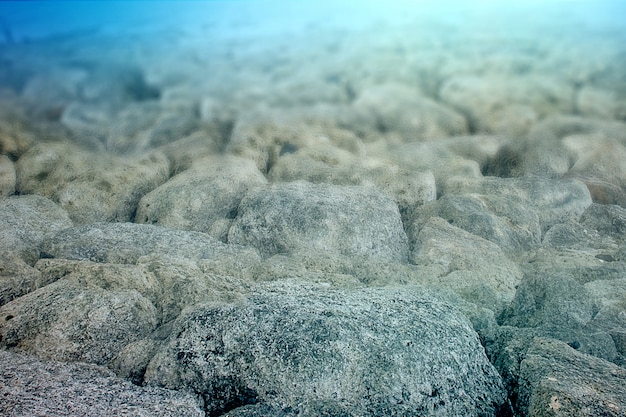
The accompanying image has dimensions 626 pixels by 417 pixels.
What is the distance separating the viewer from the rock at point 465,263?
10.6 ft

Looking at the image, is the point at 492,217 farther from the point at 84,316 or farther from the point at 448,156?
the point at 84,316

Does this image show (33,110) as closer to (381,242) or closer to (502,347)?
(381,242)

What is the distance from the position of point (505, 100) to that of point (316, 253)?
429cm

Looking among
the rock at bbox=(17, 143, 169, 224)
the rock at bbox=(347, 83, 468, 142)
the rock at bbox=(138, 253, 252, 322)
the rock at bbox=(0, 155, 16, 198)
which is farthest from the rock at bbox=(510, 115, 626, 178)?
the rock at bbox=(0, 155, 16, 198)

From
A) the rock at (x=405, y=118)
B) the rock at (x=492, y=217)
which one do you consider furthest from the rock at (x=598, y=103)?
the rock at (x=492, y=217)

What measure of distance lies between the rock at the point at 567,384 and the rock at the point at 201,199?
2.30 meters

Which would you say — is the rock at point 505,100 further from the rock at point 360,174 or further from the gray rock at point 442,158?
the rock at point 360,174

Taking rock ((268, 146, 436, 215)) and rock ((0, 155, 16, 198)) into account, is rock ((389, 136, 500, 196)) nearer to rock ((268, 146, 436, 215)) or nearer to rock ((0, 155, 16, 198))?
rock ((268, 146, 436, 215))

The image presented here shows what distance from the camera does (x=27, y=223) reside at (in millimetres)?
3734

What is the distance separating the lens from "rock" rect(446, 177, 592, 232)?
426 cm

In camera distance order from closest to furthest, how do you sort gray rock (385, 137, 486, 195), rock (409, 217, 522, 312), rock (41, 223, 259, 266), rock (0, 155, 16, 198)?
rock (409, 217, 522, 312) → rock (41, 223, 259, 266) → rock (0, 155, 16, 198) → gray rock (385, 137, 486, 195)

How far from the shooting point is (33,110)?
20.4 ft

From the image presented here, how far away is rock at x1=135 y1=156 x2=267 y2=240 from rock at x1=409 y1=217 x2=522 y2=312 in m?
1.45

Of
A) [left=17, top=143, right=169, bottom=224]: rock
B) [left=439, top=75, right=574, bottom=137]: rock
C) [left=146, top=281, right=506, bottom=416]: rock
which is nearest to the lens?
[left=146, top=281, right=506, bottom=416]: rock
